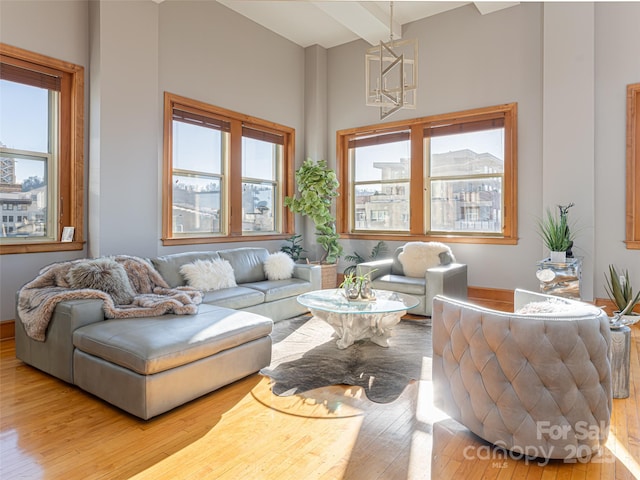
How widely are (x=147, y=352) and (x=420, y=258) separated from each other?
143 inches

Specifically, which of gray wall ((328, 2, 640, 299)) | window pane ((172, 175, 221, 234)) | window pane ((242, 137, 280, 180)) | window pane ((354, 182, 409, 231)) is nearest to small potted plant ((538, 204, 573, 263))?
gray wall ((328, 2, 640, 299))

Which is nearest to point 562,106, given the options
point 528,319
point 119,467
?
point 528,319

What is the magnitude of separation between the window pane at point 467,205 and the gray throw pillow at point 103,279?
14.3ft

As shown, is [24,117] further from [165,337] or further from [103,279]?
[165,337]

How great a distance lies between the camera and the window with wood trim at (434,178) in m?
5.43

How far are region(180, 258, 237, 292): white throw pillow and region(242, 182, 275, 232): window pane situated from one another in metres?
1.73

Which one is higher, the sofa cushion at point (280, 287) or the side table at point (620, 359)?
the sofa cushion at point (280, 287)

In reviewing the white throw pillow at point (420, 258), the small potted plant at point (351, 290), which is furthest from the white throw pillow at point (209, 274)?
the white throw pillow at point (420, 258)

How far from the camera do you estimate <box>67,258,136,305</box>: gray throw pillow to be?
3064 mm

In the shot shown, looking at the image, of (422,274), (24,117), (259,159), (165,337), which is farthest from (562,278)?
(24,117)

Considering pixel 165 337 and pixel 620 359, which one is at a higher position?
pixel 165 337

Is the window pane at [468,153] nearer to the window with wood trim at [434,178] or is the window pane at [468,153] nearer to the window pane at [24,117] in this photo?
the window with wood trim at [434,178]

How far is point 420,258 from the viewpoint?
200 inches


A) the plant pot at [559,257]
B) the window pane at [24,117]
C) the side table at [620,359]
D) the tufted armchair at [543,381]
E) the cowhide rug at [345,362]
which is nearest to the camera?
the tufted armchair at [543,381]
